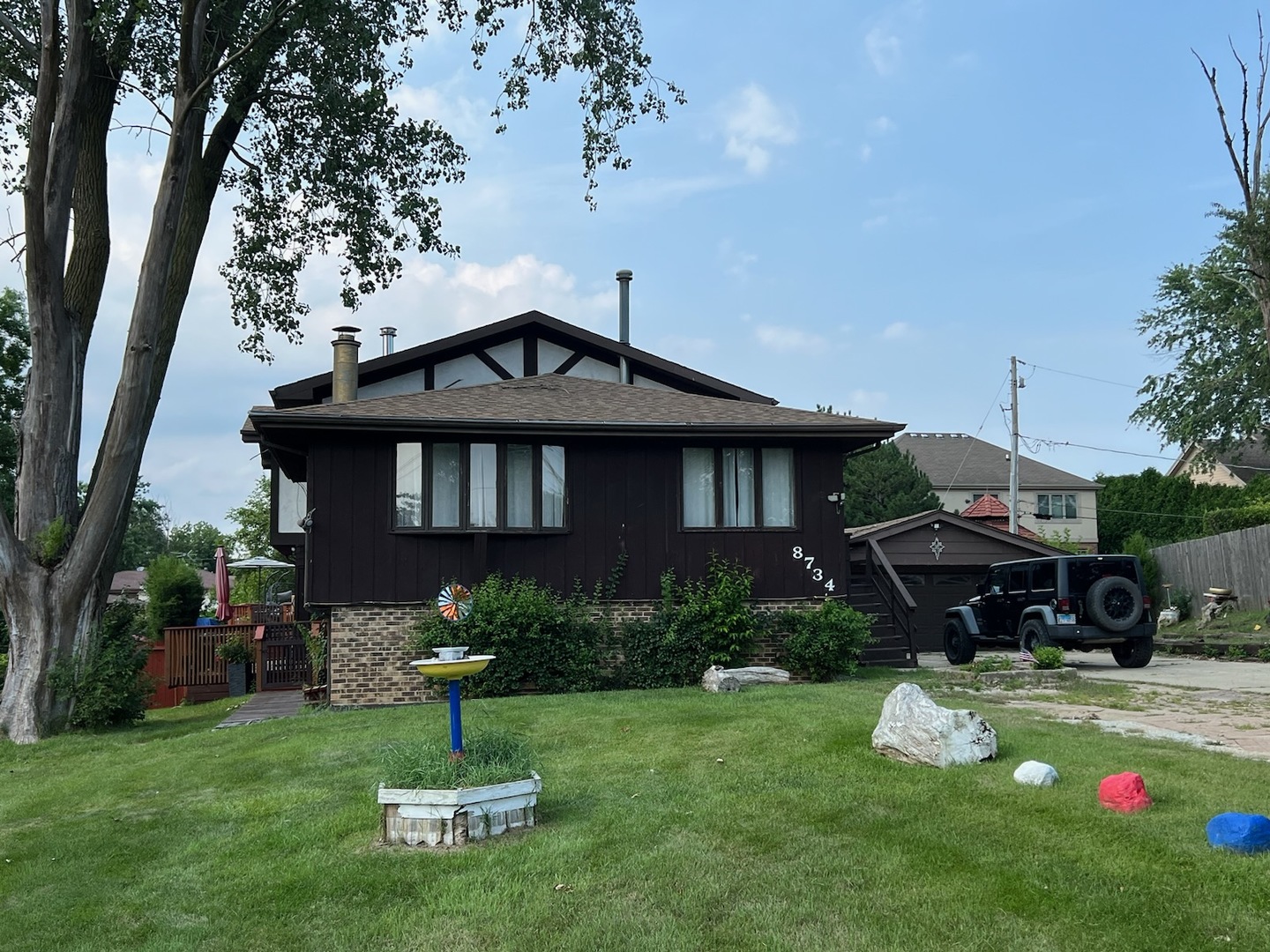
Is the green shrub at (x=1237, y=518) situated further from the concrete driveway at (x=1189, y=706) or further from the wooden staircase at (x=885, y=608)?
the wooden staircase at (x=885, y=608)

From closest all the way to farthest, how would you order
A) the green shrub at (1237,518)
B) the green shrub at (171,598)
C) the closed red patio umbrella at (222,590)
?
the closed red patio umbrella at (222,590), the green shrub at (171,598), the green shrub at (1237,518)

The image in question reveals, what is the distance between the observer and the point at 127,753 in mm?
11125

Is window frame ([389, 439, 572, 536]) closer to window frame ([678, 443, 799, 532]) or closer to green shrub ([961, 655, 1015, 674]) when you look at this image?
window frame ([678, 443, 799, 532])

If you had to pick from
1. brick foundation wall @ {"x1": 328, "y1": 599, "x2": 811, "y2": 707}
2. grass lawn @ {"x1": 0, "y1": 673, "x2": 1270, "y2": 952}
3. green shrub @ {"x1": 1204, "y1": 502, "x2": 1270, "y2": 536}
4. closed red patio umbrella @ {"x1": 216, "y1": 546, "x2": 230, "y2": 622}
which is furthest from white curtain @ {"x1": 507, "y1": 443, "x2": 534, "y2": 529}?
green shrub @ {"x1": 1204, "y1": 502, "x2": 1270, "y2": 536}

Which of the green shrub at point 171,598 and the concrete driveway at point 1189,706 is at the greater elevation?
the green shrub at point 171,598

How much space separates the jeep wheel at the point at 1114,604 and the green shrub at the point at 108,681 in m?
13.4

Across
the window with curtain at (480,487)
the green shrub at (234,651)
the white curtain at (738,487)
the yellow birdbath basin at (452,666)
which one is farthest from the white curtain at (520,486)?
the yellow birdbath basin at (452,666)

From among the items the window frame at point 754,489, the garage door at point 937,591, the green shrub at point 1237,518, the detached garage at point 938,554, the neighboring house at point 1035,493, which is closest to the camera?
the window frame at point 754,489

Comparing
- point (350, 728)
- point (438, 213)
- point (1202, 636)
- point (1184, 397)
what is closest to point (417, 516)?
point (350, 728)

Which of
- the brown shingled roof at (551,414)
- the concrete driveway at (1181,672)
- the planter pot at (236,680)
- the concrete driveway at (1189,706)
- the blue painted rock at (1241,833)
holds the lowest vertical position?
the planter pot at (236,680)

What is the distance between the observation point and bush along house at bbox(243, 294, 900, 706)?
1423cm

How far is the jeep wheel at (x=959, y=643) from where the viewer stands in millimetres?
19078

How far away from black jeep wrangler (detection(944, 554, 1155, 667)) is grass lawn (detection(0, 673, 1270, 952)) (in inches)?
316

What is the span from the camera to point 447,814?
6078 millimetres
